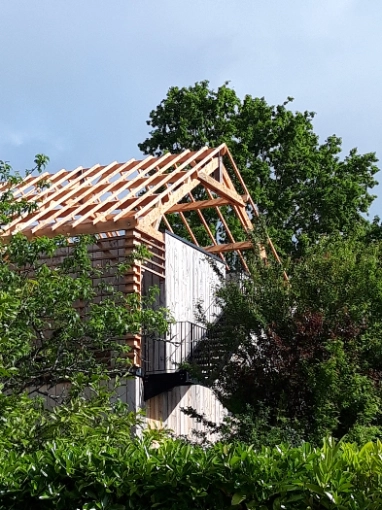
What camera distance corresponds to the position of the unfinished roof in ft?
55.7

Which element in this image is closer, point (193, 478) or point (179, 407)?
point (193, 478)

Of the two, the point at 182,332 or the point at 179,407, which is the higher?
the point at 182,332

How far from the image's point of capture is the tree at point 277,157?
31219 millimetres

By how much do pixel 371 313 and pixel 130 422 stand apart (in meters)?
6.54

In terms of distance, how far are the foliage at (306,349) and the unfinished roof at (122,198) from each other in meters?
2.38

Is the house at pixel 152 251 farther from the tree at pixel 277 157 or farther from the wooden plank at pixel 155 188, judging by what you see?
the tree at pixel 277 157

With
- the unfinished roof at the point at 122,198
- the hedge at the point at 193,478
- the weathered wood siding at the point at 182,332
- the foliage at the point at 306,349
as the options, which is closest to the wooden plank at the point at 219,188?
the unfinished roof at the point at 122,198

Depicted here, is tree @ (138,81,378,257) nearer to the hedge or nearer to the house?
the house

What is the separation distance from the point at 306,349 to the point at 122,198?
5.52m

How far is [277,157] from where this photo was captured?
→ 32.1 m

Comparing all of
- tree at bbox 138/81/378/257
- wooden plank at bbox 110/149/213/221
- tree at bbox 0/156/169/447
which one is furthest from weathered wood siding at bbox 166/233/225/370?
tree at bbox 138/81/378/257

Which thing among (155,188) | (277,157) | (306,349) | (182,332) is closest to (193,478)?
(306,349)

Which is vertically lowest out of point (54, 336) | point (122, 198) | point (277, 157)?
point (54, 336)

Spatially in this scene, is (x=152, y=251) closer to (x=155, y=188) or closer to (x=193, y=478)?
(x=155, y=188)
